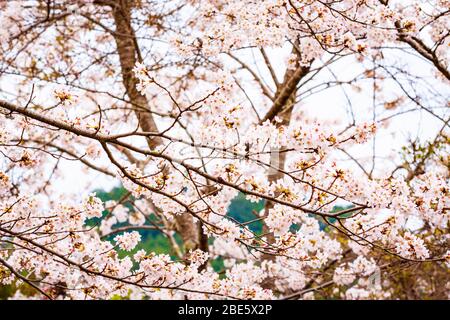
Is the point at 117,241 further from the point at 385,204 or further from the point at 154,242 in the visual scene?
the point at 154,242

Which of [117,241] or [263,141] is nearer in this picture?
[263,141]

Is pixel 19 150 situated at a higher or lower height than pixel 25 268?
higher

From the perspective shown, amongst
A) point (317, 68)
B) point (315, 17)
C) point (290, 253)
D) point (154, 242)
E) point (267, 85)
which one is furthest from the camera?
point (154, 242)

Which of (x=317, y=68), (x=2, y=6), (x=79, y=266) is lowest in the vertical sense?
(x=79, y=266)

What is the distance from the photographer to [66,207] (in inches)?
118

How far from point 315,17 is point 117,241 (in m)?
1.90

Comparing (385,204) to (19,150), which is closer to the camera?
(385,204)

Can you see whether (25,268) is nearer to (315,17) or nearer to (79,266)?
(79,266)

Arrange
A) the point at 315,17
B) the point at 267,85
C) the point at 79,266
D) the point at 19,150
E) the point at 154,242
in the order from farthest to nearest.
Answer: the point at 154,242
the point at 267,85
the point at 315,17
the point at 19,150
the point at 79,266

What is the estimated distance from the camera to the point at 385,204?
107 inches

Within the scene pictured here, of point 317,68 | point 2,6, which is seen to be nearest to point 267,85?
point 317,68
